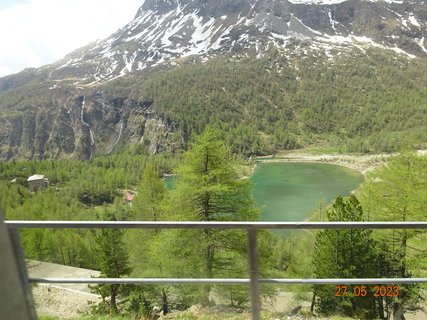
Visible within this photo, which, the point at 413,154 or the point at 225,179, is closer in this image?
the point at 225,179

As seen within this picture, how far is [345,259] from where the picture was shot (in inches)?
393

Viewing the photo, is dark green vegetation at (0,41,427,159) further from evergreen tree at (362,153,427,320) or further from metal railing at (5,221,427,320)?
metal railing at (5,221,427,320)

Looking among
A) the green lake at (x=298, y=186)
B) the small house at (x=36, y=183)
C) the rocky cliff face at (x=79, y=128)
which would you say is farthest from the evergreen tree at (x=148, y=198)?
the rocky cliff face at (x=79, y=128)

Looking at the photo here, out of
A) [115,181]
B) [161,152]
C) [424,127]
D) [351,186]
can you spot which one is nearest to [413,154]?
[351,186]

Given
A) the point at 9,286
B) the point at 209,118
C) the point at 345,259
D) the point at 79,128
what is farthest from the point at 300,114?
the point at 9,286

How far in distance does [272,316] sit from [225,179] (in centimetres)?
877

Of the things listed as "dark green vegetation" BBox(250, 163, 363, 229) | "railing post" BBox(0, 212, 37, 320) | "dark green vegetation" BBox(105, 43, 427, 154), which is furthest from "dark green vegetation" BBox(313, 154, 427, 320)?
"dark green vegetation" BBox(105, 43, 427, 154)

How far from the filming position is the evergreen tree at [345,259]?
3.95 meters

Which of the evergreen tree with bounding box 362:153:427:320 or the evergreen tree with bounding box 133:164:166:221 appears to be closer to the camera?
the evergreen tree with bounding box 362:153:427:320

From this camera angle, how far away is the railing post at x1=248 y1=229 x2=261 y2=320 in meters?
2.21

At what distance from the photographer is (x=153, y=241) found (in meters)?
9.95

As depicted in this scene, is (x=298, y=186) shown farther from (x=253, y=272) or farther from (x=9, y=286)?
(x=9, y=286)

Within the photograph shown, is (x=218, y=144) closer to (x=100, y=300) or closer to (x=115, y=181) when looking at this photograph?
(x=100, y=300)

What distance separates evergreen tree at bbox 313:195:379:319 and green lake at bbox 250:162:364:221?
37415 mm
